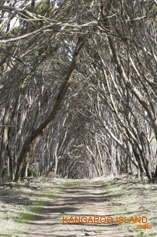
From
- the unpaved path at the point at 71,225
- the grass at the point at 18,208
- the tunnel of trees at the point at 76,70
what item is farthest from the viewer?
the tunnel of trees at the point at 76,70

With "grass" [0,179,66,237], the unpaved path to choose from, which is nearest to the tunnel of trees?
"grass" [0,179,66,237]

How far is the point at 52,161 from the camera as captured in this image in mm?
28953

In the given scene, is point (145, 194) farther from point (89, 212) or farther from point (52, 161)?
point (52, 161)

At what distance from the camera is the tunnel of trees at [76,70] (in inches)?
364

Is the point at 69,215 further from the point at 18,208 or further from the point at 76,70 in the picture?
the point at 76,70

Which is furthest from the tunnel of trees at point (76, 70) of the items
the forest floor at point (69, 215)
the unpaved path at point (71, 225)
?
the unpaved path at point (71, 225)

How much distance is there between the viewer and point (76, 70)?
60.2 ft

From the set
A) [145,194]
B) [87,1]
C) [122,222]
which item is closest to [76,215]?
[122,222]

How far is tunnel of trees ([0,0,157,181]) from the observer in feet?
30.3

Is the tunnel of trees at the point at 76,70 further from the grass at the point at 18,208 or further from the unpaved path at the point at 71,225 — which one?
the unpaved path at the point at 71,225

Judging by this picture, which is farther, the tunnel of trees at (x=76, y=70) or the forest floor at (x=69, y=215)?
the tunnel of trees at (x=76, y=70)

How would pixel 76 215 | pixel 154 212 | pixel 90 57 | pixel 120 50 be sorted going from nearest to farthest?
pixel 154 212 → pixel 76 215 → pixel 120 50 → pixel 90 57

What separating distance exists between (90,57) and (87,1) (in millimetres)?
4830

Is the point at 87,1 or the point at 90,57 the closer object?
the point at 87,1
